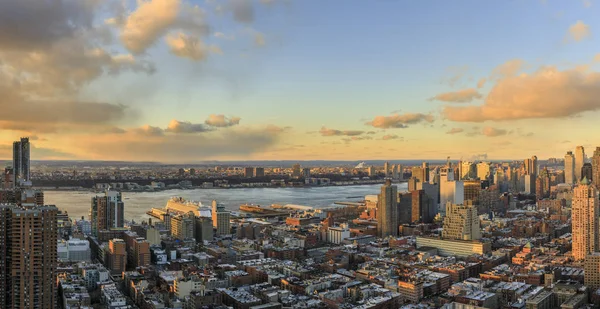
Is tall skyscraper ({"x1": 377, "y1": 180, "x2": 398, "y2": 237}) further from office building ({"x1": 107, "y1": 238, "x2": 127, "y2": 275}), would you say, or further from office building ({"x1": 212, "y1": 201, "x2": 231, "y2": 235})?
office building ({"x1": 107, "y1": 238, "x2": 127, "y2": 275})

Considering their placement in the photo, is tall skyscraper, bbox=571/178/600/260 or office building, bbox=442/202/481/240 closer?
tall skyscraper, bbox=571/178/600/260

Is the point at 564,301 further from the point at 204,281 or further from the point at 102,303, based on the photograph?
the point at 102,303

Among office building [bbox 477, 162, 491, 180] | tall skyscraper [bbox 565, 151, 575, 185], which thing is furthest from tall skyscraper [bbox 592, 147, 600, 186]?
office building [bbox 477, 162, 491, 180]

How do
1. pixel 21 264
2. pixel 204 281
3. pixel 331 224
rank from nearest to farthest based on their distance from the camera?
1. pixel 21 264
2. pixel 204 281
3. pixel 331 224

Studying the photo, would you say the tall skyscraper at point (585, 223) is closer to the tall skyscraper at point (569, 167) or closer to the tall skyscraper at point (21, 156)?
the tall skyscraper at point (21, 156)

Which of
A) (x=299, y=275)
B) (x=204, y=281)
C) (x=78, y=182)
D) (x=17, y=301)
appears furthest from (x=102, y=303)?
(x=78, y=182)

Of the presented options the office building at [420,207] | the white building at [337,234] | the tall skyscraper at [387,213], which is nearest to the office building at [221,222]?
the white building at [337,234]
